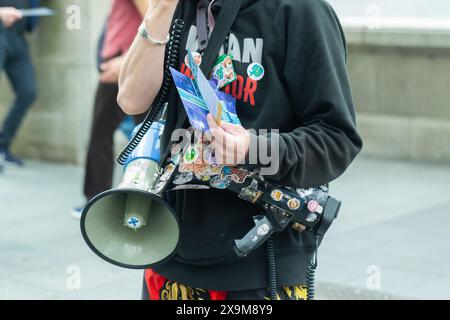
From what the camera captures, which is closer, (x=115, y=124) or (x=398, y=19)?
(x=115, y=124)

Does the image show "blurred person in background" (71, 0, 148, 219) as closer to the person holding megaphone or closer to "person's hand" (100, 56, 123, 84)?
"person's hand" (100, 56, 123, 84)

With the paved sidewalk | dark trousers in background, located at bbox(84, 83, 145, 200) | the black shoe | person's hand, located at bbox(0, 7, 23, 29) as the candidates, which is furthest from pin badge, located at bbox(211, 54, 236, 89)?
the black shoe

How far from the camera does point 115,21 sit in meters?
6.04

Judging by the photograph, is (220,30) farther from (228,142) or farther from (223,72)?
(228,142)

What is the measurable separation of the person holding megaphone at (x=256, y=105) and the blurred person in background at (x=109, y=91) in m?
3.47

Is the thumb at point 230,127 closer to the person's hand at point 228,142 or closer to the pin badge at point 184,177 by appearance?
the person's hand at point 228,142

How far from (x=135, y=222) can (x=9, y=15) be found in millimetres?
5351

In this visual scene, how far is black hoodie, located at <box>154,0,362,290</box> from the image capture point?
2.26 meters

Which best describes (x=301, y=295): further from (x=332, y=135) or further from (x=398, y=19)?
(x=398, y=19)

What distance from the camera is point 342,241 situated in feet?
19.5

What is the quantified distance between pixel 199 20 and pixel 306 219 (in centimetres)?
58

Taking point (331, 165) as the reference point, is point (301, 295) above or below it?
below

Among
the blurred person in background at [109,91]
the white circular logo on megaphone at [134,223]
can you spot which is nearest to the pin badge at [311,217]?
the white circular logo on megaphone at [134,223]
